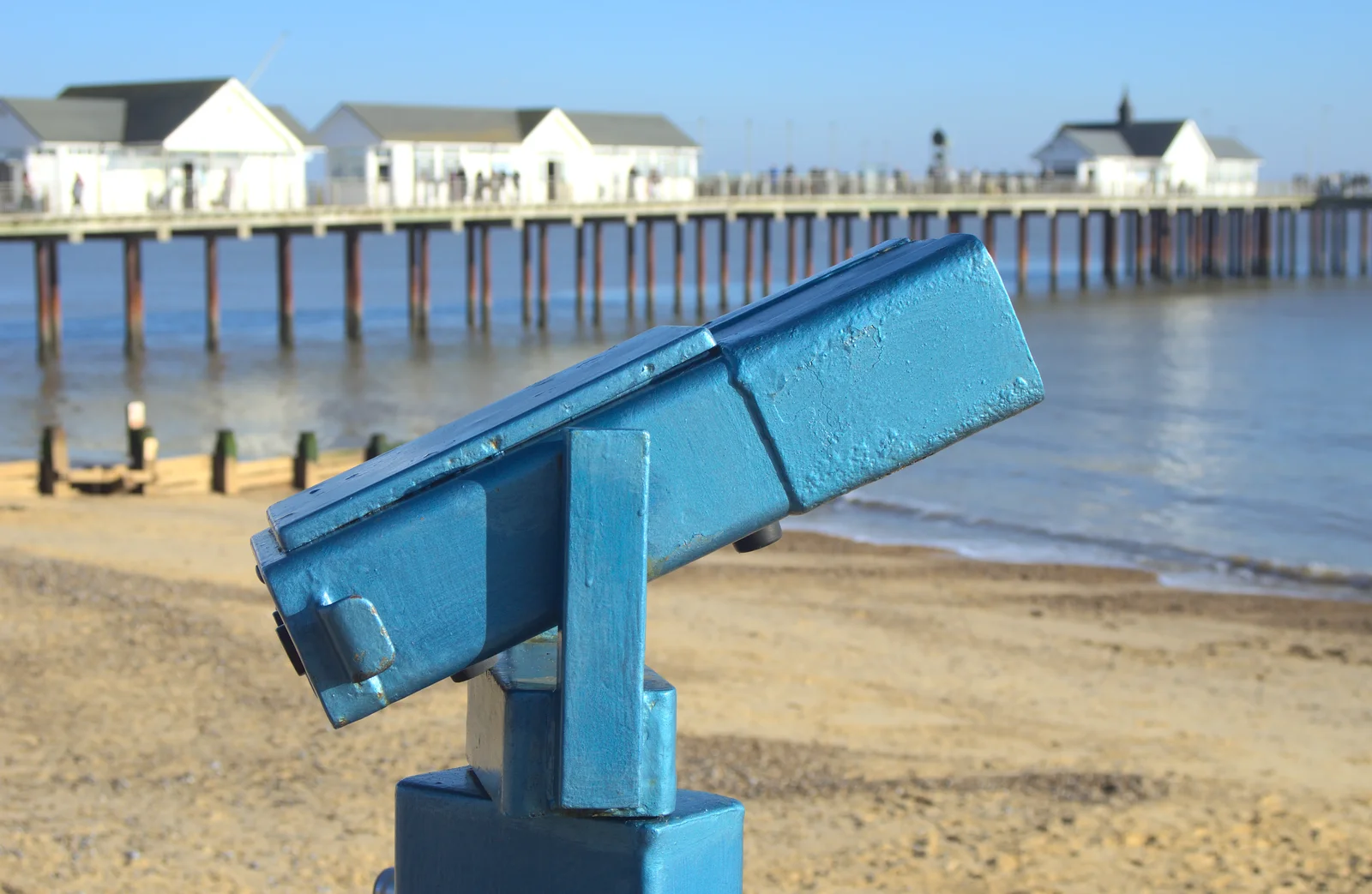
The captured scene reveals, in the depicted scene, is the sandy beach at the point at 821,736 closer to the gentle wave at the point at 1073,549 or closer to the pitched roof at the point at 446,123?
the gentle wave at the point at 1073,549

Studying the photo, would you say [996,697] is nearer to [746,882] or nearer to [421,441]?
[746,882]

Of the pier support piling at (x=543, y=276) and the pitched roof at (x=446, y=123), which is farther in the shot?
the pier support piling at (x=543, y=276)

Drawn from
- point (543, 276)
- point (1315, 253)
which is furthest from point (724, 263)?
point (1315, 253)

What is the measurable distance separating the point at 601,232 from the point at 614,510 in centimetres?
5086

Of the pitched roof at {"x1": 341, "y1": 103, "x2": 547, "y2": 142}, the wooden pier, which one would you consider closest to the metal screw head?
the wooden pier

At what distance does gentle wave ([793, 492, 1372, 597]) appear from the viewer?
17.4 metres

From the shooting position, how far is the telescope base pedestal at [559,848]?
1.73m

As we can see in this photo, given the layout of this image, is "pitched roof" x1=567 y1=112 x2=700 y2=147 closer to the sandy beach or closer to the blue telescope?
the sandy beach

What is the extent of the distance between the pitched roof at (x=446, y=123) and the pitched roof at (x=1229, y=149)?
37.3 m

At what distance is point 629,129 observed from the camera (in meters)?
51.6

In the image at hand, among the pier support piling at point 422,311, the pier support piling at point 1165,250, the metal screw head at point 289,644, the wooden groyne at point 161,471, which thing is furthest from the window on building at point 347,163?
the metal screw head at point 289,644

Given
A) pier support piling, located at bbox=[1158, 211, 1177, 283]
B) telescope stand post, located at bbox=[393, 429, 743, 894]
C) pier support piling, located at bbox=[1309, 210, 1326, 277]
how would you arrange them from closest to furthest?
1. telescope stand post, located at bbox=[393, 429, 743, 894]
2. pier support piling, located at bbox=[1158, 211, 1177, 283]
3. pier support piling, located at bbox=[1309, 210, 1326, 277]

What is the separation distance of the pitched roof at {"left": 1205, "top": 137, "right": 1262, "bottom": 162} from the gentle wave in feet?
185

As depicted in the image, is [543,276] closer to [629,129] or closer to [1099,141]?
[629,129]
